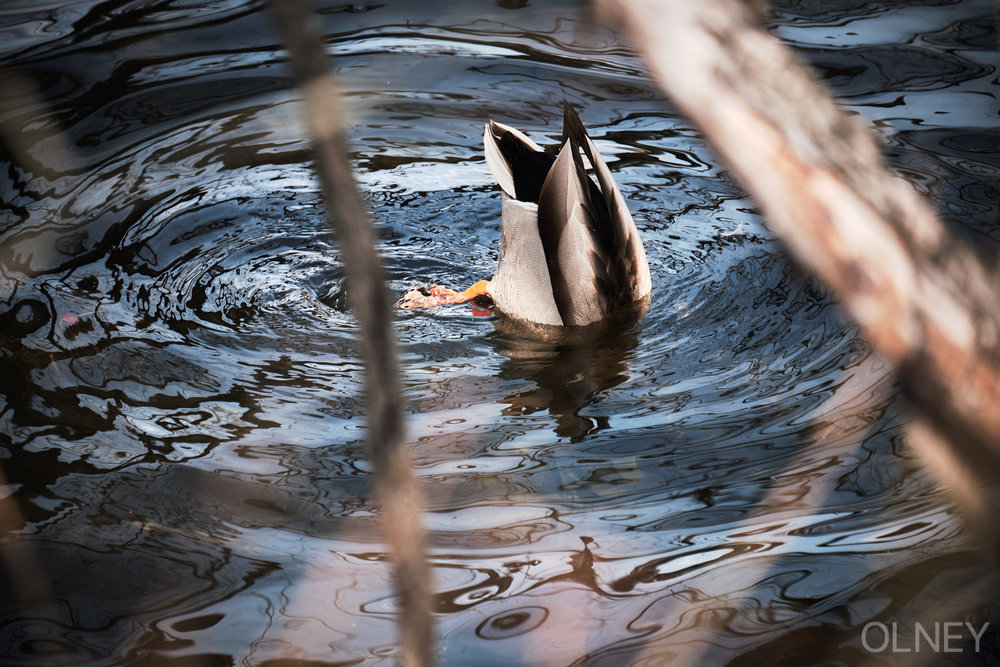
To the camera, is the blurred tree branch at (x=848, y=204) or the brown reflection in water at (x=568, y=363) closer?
the blurred tree branch at (x=848, y=204)

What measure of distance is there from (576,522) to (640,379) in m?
1.12

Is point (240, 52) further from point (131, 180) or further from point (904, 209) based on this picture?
point (904, 209)

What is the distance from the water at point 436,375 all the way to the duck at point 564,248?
0.62 feet

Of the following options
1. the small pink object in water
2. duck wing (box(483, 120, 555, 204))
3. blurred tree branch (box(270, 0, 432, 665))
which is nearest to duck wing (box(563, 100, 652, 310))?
duck wing (box(483, 120, 555, 204))

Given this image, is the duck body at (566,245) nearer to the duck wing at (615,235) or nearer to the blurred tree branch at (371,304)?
the duck wing at (615,235)

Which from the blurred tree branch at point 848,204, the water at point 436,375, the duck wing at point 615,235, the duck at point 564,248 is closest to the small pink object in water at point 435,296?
the duck at point 564,248

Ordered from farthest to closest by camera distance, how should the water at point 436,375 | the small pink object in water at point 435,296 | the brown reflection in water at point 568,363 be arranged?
the small pink object in water at point 435,296 < the brown reflection in water at point 568,363 < the water at point 436,375

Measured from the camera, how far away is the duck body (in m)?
4.31

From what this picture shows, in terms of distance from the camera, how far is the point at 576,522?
2.82 m

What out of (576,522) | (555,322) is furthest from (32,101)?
(576,522)

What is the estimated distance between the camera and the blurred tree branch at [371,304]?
76 cm

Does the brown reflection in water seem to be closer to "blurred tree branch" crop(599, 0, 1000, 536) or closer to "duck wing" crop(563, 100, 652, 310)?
"duck wing" crop(563, 100, 652, 310)

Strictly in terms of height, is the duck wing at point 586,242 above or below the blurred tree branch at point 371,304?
above

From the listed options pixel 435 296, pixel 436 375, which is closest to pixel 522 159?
pixel 435 296
